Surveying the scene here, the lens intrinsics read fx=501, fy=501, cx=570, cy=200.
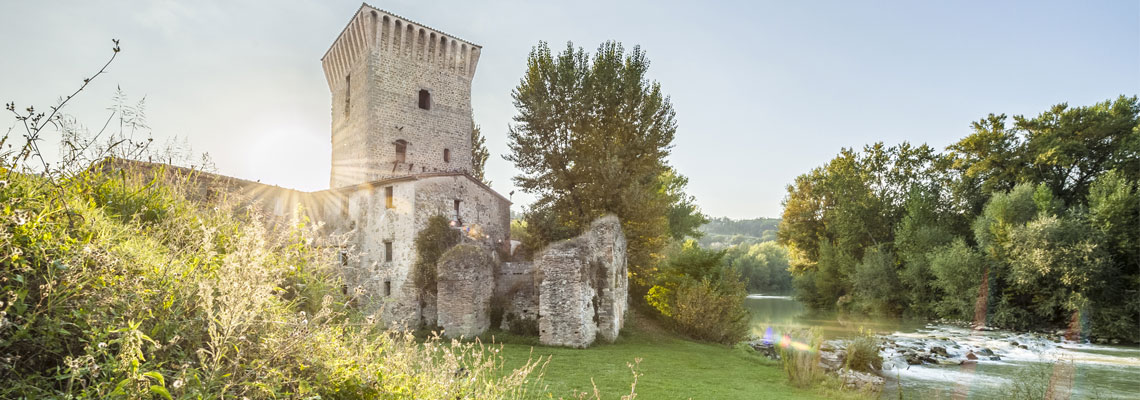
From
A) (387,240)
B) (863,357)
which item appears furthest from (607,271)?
(387,240)

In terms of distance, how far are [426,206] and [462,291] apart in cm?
391

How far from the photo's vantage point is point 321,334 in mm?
3059

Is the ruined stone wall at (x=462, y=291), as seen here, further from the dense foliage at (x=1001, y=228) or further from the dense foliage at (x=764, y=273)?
the dense foliage at (x=764, y=273)

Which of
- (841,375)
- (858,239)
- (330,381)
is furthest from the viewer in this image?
(858,239)

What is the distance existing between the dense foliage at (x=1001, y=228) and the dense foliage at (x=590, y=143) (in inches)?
786

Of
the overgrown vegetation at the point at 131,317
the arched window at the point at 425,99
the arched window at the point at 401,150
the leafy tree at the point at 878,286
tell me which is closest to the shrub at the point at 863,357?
the overgrown vegetation at the point at 131,317

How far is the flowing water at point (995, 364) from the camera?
12.0 metres

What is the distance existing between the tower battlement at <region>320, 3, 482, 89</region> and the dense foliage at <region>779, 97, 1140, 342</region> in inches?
1216

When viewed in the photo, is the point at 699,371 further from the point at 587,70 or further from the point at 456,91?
the point at 456,91

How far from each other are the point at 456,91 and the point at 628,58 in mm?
9831

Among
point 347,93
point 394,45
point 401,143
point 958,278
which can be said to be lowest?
point 958,278

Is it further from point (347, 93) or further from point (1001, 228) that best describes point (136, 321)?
point (1001, 228)

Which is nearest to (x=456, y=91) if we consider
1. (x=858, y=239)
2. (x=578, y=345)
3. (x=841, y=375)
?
(x=578, y=345)

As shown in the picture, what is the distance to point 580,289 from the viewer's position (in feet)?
52.3
